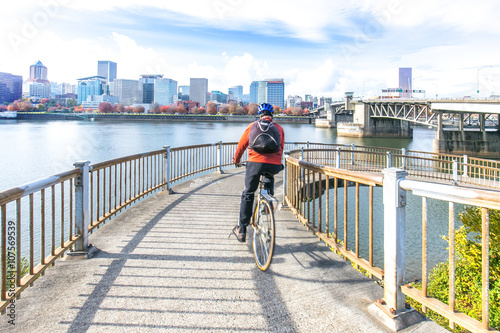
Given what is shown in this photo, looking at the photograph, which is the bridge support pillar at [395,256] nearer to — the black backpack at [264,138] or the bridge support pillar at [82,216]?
the black backpack at [264,138]

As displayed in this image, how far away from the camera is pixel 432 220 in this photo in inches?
467

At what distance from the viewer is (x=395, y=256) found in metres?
2.98

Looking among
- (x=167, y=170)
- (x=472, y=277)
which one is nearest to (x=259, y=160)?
(x=472, y=277)

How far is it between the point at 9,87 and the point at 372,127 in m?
189

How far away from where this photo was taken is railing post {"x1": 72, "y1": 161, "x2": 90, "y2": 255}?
449 cm

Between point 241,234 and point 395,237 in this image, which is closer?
point 395,237

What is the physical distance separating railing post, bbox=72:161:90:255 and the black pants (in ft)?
7.19

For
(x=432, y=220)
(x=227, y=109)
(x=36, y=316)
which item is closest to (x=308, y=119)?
(x=227, y=109)

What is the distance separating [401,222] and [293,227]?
10.2 feet

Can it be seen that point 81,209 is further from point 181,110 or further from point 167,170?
point 181,110

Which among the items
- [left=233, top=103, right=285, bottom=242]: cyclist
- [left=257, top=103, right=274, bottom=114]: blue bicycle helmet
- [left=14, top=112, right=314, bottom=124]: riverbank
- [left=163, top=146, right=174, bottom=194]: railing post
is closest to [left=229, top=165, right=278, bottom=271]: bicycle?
[left=233, top=103, right=285, bottom=242]: cyclist

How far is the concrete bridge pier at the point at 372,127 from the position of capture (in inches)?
3433

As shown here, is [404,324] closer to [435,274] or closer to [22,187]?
[22,187]

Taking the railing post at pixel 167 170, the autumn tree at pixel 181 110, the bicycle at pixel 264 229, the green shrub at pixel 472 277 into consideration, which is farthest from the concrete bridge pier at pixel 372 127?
the autumn tree at pixel 181 110
